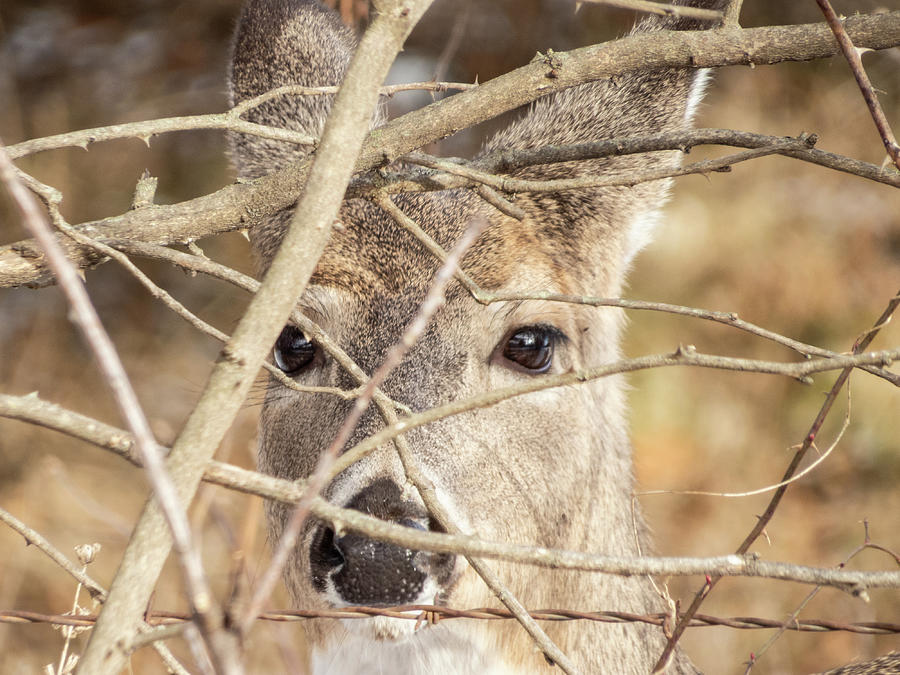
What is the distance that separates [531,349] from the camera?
3.48 meters

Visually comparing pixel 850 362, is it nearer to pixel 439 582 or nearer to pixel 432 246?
pixel 432 246

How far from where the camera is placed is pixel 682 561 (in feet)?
5.64

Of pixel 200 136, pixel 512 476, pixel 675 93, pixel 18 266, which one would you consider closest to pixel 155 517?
pixel 18 266

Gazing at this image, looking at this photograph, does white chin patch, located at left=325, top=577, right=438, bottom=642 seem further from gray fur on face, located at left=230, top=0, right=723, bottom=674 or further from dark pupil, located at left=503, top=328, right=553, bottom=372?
dark pupil, located at left=503, top=328, right=553, bottom=372

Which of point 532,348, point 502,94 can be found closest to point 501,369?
point 532,348

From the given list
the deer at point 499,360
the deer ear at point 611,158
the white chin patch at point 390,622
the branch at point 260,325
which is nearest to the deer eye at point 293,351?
the deer at point 499,360

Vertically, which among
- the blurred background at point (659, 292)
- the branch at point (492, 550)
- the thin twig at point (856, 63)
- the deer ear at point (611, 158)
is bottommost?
the blurred background at point (659, 292)

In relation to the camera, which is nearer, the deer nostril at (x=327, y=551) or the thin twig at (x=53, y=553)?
the thin twig at (x=53, y=553)

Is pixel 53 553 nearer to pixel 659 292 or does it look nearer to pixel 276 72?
pixel 276 72

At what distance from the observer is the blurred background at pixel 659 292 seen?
297 inches

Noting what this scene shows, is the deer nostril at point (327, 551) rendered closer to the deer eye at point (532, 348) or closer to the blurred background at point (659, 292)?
the deer eye at point (532, 348)

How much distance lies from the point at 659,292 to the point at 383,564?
18.9 feet

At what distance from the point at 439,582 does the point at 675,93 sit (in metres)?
1.83

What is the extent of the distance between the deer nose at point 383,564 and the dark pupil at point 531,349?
95 cm
